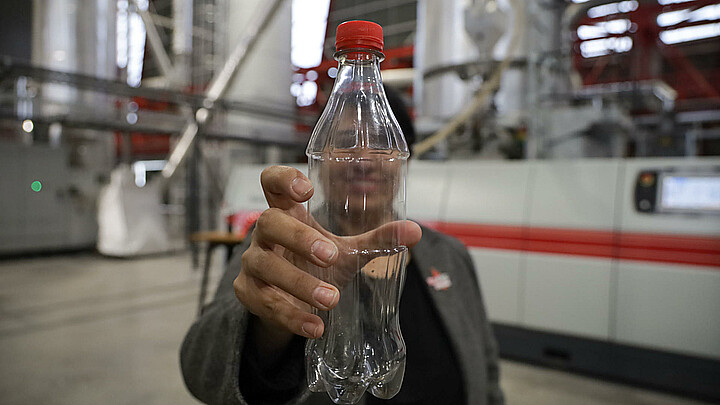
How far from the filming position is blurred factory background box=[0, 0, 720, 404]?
9.22 ft

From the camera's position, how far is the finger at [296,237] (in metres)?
0.50

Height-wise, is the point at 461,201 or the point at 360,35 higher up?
the point at 360,35

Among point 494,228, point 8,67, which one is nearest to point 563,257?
point 494,228

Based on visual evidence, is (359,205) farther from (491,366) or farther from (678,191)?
(678,191)

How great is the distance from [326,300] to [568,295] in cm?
297

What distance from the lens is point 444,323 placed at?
1235 millimetres

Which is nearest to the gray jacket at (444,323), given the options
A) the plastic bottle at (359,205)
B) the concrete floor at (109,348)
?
the plastic bottle at (359,205)

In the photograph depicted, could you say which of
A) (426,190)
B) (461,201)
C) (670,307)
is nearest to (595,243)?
(670,307)

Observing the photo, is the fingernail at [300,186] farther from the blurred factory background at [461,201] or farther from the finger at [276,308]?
the blurred factory background at [461,201]

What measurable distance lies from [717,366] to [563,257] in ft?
3.31

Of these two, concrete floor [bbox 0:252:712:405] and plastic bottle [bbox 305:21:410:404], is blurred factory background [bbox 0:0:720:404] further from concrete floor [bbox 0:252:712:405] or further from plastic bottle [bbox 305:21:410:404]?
plastic bottle [bbox 305:21:410:404]

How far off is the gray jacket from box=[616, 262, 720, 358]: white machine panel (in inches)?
76.0

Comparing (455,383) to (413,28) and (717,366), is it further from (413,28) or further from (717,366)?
(413,28)

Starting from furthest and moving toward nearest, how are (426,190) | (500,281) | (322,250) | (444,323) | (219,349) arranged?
(426,190), (500,281), (444,323), (219,349), (322,250)
